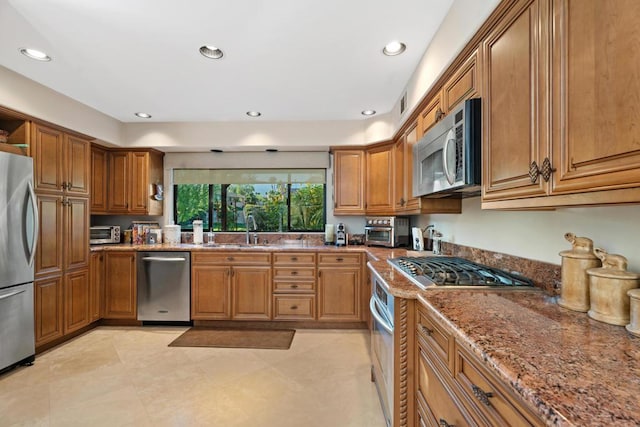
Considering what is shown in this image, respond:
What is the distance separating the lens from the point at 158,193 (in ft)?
13.2

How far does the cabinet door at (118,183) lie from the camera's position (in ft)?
12.6

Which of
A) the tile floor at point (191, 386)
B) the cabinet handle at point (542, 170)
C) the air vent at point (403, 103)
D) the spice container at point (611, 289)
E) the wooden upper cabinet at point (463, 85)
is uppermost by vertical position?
the air vent at point (403, 103)

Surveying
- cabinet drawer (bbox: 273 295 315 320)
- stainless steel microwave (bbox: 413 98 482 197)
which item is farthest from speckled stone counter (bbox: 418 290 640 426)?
cabinet drawer (bbox: 273 295 315 320)

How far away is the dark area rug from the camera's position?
2980 millimetres

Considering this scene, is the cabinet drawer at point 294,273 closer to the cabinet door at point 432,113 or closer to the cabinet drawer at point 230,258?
the cabinet drawer at point 230,258

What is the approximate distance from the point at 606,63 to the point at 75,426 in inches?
119

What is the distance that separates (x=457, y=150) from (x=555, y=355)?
3.44ft

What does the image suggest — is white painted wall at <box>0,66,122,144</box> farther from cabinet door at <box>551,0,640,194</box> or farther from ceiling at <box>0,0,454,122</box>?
cabinet door at <box>551,0,640,194</box>

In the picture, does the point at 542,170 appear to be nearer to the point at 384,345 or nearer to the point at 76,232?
the point at 384,345

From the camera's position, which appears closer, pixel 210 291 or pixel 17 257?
pixel 17 257

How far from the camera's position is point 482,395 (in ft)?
2.74

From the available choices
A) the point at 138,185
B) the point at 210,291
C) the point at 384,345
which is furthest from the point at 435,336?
the point at 138,185

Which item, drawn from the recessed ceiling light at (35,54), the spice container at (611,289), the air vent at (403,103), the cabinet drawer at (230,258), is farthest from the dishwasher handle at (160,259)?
the spice container at (611,289)

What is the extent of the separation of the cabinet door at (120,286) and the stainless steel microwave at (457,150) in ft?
11.4
